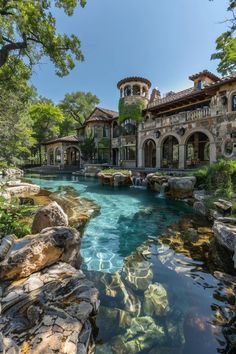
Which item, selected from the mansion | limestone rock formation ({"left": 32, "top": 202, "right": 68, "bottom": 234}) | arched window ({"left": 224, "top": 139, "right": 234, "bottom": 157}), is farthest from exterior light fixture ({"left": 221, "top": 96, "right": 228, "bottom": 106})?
limestone rock formation ({"left": 32, "top": 202, "right": 68, "bottom": 234})

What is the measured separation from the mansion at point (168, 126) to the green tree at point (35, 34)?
1096cm

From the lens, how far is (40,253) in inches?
167

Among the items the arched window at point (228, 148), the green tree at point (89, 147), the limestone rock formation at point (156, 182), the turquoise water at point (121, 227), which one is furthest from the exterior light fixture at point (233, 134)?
the green tree at point (89, 147)

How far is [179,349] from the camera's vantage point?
10.4ft

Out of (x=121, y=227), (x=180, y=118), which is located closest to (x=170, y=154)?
(x=180, y=118)

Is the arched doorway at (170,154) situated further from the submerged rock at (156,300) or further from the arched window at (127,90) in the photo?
the submerged rock at (156,300)

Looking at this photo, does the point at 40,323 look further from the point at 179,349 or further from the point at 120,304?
the point at 179,349

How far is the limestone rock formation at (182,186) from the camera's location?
41.4ft

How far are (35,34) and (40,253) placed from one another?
10701mm

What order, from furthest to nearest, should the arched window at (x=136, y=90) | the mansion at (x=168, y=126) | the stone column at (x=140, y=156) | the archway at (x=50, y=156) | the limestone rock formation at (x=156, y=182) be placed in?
the archway at (x=50, y=156)
the arched window at (x=136, y=90)
the stone column at (x=140, y=156)
the mansion at (x=168, y=126)
the limestone rock formation at (x=156, y=182)

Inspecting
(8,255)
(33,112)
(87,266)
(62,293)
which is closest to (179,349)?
(62,293)

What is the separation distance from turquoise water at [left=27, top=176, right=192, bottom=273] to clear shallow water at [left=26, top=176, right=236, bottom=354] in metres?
Result: 0.03

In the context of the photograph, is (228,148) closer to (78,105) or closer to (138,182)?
(138,182)

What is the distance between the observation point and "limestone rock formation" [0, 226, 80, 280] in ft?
12.8
